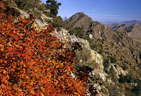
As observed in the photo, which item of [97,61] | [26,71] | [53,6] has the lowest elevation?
[97,61]

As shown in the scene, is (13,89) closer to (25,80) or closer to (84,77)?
(25,80)

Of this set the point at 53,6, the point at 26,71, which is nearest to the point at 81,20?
the point at 53,6

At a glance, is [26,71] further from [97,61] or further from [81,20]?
[81,20]

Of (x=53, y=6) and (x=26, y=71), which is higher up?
(x=53, y=6)

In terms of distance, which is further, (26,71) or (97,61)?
(97,61)

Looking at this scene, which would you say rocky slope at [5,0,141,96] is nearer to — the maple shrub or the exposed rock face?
the exposed rock face

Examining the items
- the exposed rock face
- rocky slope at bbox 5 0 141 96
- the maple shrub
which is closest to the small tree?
rocky slope at bbox 5 0 141 96

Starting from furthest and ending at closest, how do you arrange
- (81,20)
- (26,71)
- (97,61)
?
(81,20) → (97,61) → (26,71)

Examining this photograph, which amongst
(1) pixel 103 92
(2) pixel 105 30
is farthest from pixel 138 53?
(1) pixel 103 92

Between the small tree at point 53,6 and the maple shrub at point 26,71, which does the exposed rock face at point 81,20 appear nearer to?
the small tree at point 53,6

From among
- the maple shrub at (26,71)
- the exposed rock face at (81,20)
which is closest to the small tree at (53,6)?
the maple shrub at (26,71)

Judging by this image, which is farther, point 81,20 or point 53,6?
point 81,20

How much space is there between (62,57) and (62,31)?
1241 centimetres

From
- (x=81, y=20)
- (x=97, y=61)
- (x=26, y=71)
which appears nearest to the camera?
(x=26, y=71)
